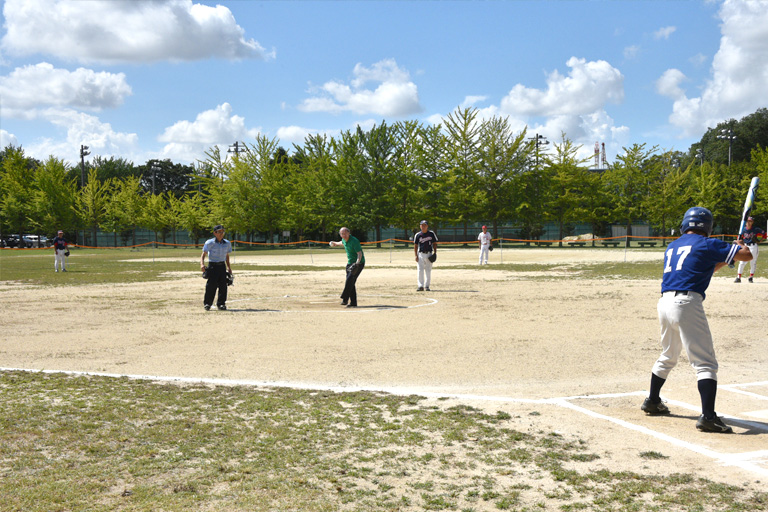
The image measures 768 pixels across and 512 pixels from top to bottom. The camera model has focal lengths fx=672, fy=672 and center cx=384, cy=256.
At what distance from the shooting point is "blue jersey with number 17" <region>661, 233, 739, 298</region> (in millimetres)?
5980

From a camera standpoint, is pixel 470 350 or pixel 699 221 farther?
pixel 470 350

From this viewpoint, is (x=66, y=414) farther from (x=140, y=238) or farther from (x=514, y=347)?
(x=140, y=238)

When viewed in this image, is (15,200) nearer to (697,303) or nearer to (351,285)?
(351,285)

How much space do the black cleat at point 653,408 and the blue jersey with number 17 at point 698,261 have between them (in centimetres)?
111

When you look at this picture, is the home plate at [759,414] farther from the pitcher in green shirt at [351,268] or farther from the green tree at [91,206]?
the green tree at [91,206]

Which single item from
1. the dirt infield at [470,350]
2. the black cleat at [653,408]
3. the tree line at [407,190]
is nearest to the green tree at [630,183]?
the tree line at [407,190]

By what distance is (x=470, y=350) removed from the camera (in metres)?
9.85

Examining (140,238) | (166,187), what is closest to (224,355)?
(140,238)

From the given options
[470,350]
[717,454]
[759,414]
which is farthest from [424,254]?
[717,454]

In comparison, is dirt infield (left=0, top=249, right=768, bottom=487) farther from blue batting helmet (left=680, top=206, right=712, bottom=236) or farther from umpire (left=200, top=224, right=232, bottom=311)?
blue batting helmet (left=680, top=206, right=712, bottom=236)

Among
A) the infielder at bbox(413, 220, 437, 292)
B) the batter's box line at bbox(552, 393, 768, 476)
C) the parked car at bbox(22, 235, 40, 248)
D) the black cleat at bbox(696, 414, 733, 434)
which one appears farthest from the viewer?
the parked car at bbox(22, 235, 40, 248)

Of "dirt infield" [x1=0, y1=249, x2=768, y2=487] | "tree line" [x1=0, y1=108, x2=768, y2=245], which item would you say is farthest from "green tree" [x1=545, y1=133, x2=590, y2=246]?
"dirt infield" [x1=0, y1=249, x2=768, y2=487]

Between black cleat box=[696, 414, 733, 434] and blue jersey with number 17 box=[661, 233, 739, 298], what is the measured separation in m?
1.09

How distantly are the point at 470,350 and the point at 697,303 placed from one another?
428 centimetres
